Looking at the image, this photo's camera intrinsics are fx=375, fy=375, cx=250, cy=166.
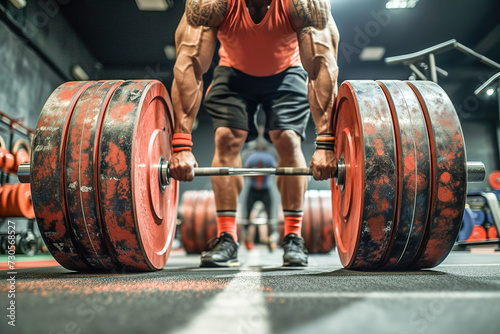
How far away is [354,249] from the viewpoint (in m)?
1.05

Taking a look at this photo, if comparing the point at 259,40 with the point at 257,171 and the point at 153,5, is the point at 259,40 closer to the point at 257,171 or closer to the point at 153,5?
the point at 257,171

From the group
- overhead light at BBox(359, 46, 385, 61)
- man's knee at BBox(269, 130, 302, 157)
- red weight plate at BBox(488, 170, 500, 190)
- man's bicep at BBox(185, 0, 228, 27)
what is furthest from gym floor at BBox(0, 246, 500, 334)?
red weight plate at BBox(488, 170, 500, 190)

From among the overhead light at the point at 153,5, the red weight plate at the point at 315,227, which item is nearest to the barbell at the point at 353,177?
the red weight plate at the point at 315,227

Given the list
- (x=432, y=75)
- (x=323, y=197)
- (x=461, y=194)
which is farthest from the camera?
(x=323, y=197)

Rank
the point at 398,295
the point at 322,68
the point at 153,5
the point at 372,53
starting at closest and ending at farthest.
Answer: the point at 398,295 → the point at 322,68 → the point at 153,5 → the point at 372,53

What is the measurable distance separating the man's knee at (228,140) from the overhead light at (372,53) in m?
4.74

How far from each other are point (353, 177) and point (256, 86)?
730 millimetres

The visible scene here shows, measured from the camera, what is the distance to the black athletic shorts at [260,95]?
1.63 m

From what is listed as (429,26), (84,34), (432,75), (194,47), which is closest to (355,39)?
(429,26)

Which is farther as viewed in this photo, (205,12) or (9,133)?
(9,133)

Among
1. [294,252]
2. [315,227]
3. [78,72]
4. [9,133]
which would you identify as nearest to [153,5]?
[78,72]

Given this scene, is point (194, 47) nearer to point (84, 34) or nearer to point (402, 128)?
point (402, 128)

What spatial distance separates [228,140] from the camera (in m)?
1.63

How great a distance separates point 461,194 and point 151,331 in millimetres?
871
